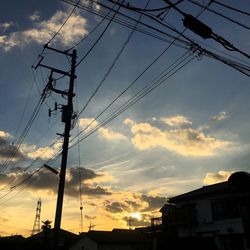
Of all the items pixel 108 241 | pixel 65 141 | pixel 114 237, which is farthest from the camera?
pixel 114 237

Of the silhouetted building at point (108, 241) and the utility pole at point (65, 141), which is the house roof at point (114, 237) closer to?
the silhouetted building at point (108, 241)

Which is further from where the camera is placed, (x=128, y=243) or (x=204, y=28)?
(x=128, y=243)

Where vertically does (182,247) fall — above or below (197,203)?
below

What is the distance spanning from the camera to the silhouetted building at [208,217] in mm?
29281

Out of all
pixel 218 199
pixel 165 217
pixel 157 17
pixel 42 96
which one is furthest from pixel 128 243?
pixel 157 17

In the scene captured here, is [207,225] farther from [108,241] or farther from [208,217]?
[108,241]

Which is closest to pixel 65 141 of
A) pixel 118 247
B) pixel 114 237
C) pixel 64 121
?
pixel 64 121

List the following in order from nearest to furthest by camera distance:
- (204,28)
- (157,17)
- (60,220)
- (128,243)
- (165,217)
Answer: (204,28) < (157,17) < (60,220) < (165,217) < (128,243)

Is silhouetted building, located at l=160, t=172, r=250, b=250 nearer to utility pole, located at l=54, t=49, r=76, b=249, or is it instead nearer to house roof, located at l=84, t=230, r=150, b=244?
house roof, located at l=84, t=230, r=150, b=244

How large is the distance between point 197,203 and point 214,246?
15.9 feet

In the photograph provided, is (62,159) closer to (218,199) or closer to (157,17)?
(157,17)

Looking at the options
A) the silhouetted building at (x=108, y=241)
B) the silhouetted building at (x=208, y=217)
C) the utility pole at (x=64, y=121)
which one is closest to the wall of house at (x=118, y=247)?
the silhouetted building at (x=108, y=241)

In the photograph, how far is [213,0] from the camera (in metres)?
8.04

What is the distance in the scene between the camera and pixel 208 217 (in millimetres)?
32062
